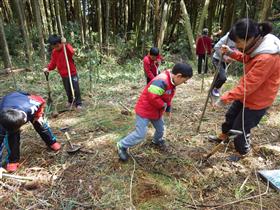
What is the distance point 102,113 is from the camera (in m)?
4.70

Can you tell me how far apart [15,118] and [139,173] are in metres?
1.37

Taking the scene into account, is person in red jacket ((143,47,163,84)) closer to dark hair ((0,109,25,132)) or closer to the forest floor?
the forest floor

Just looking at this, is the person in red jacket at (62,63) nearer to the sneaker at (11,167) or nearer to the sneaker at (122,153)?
the sneaker at (11,167)

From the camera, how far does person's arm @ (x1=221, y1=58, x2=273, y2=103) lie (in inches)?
103

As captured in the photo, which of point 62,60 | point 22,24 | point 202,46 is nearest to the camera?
point 62,60

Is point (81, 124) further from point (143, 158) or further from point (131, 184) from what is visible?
point (131, 184)

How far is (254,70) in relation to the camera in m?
2.68

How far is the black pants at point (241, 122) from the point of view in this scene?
2986mm

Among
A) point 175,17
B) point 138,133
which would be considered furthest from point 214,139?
point 175,17

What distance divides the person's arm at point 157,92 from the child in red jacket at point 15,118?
1.27 meters

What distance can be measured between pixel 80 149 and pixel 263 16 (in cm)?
443

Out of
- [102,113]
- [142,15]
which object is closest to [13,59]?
[142,15]

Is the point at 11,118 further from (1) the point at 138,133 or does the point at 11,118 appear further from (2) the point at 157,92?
(2) the point at 157,92

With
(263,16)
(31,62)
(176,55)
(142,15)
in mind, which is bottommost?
(176,55)
